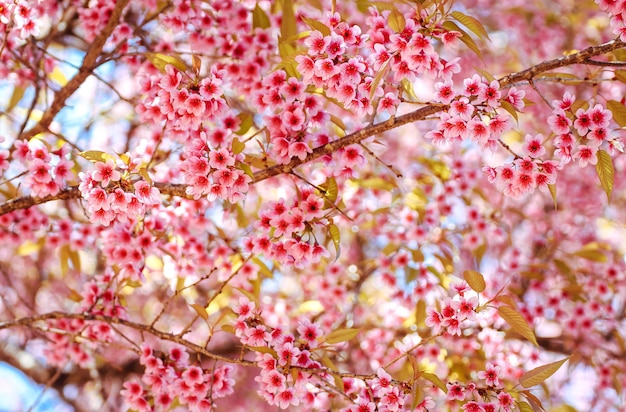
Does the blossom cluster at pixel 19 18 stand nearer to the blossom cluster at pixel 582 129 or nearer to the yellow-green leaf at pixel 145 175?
the yellow-green leaf at pixel 145 175

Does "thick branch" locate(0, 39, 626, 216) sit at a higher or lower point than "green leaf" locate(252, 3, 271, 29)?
lower

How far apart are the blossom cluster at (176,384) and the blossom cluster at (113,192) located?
0.62 metres

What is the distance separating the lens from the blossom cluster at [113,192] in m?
1.81

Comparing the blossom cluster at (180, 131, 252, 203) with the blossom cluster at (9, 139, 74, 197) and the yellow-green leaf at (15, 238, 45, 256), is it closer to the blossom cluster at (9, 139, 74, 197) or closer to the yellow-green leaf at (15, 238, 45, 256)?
the blossom cluster at (9, 139, 74, 197)

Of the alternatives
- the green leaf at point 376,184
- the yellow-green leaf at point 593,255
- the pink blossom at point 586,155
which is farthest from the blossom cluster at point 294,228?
the yellow-green leaf at point 593,255

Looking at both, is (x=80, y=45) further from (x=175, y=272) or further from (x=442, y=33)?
(x=442, y=33)

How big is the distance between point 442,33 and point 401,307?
200cm

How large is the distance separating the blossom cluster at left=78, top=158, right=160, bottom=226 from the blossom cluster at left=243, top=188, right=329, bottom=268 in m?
0.40

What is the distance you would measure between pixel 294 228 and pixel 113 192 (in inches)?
22.4

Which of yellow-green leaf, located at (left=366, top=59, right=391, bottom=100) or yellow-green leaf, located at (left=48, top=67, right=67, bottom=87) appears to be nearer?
yellow-green leaf, located at (left=366, top=59, right=391, bottom=100)

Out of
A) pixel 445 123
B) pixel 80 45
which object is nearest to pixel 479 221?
pixel 445 123

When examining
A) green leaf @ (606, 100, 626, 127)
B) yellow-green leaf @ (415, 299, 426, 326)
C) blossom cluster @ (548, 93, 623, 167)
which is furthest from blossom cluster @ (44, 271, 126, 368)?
green leaf @ (606, 100, 626, 127)

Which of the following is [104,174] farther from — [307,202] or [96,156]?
[307,202]

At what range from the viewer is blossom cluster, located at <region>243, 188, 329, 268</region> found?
79.5 inches
